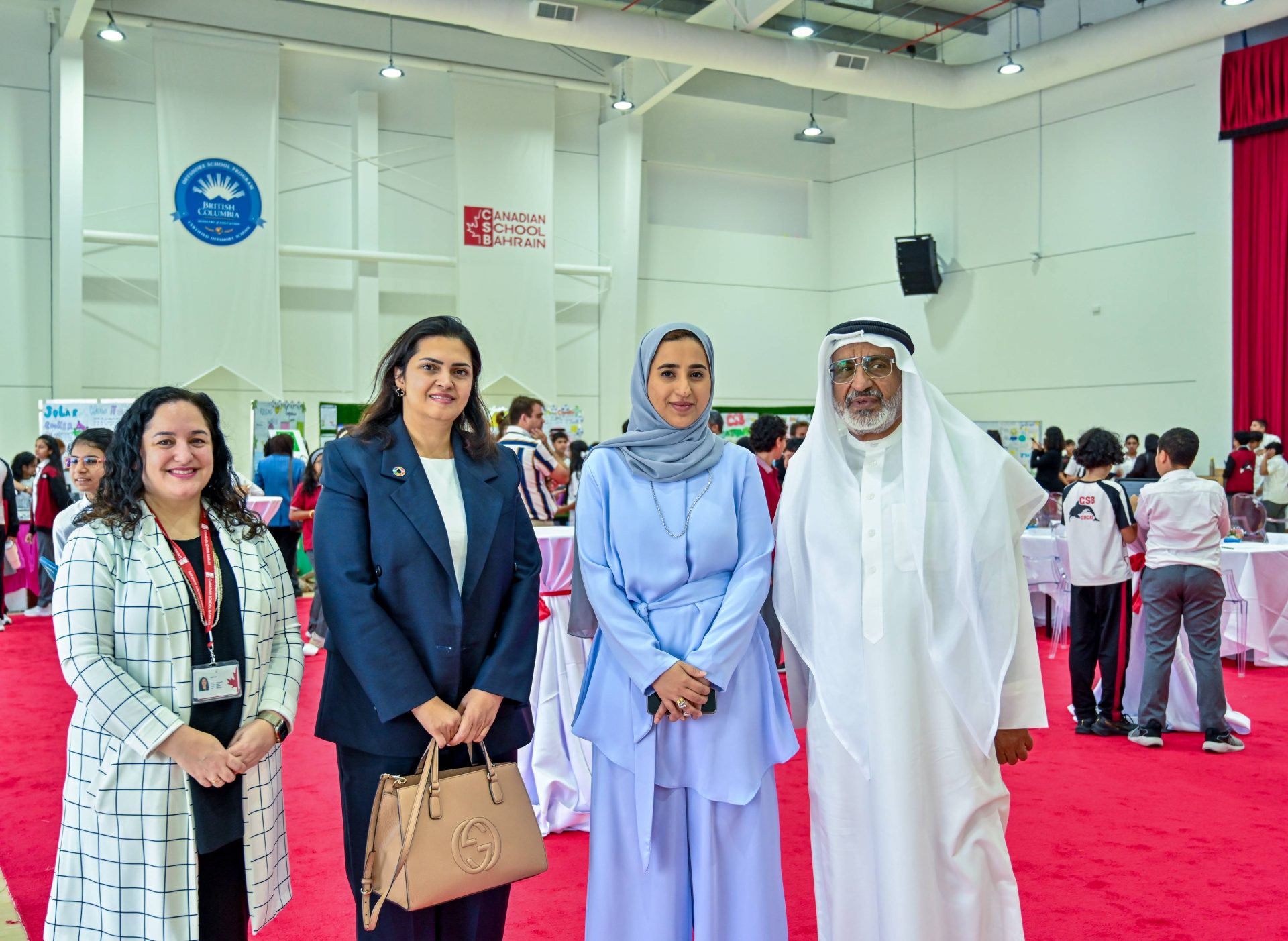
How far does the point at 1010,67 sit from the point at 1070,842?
10.4 metres

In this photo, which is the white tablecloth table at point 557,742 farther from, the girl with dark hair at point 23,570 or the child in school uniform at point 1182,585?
the girl with dark hair at point 23,570

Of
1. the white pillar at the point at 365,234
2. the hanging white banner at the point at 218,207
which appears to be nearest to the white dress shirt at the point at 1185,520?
the hanging white banner at the point at 218,207

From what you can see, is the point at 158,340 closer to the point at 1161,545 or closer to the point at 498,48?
the point at 498,48

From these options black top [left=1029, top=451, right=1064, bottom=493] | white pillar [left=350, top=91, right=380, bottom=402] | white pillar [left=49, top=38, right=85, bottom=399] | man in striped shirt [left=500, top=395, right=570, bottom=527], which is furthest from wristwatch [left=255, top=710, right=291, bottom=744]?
white pillar [left=350, top=91, right=380, bottom=402]

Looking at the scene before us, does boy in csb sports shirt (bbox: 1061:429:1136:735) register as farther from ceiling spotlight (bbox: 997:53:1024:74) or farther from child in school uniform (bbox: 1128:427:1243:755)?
ceiling spotlight (bbox: 997:53:1024:74)

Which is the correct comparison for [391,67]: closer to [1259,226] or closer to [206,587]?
[1259,226]

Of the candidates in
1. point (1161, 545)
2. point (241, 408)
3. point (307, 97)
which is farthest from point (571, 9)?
point (1161, 545)

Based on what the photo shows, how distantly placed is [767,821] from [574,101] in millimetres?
12596

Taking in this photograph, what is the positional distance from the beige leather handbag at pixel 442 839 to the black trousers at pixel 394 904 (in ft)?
0.11

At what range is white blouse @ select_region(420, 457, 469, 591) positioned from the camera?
2.06 meters

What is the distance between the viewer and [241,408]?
1109 centimetres

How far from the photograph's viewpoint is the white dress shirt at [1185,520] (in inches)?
180

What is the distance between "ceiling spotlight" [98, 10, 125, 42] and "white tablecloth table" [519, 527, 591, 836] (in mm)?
9543

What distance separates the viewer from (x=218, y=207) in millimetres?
10977
